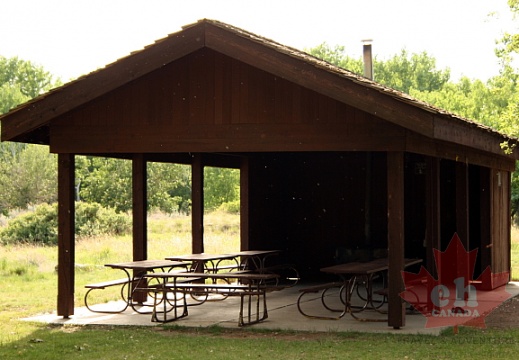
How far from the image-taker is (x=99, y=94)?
1148 cm

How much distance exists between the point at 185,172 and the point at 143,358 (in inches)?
2028

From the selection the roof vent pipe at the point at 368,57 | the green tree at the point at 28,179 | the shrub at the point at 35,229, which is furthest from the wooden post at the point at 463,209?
the green tree at the point at 28,179

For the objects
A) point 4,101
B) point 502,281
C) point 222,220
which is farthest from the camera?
point 4,101

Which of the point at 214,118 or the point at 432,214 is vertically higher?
the point at 214,118

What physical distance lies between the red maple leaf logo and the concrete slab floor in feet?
1.10

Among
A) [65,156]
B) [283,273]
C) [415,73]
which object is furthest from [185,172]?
[65,156]

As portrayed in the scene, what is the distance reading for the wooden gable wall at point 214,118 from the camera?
1102cm

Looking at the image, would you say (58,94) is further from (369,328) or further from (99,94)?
(369,328)

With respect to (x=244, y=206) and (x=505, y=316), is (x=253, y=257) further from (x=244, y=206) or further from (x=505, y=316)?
(x=505, y=316)

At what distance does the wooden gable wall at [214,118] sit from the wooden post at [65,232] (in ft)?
1.02

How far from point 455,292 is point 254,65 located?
20.1 ft

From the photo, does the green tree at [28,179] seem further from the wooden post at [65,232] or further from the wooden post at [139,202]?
the wooden post at [65,232]

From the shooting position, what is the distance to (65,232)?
11.9 metres

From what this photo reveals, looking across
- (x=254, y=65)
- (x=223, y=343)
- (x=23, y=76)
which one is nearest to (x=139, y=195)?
(x=254, y=65)
